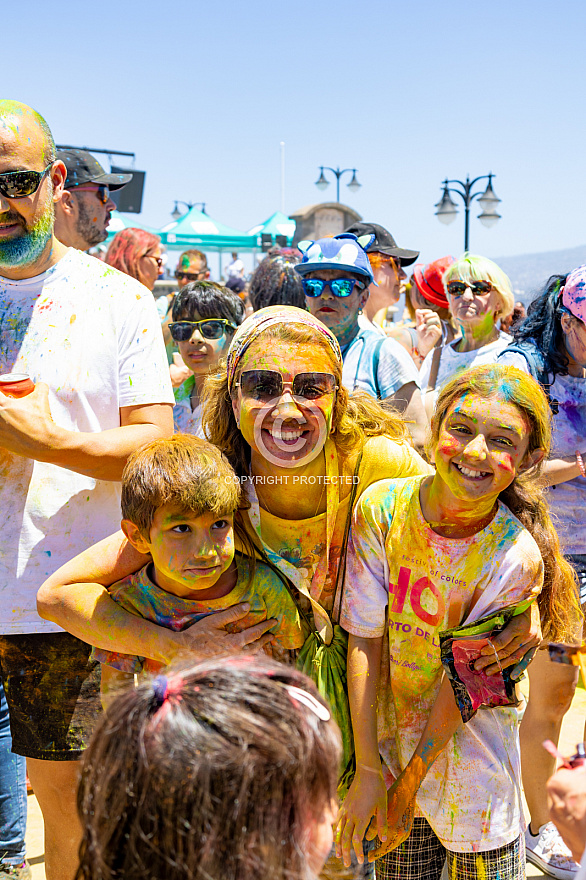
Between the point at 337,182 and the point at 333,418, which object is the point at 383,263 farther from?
the point at 337,182

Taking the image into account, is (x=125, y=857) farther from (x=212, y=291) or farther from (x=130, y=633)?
(x=212, y=291)

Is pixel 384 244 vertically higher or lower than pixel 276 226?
lower

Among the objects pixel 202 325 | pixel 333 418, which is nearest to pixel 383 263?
pixel 202 325

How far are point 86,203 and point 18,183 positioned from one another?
7.60 feet

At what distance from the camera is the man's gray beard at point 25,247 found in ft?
7.35

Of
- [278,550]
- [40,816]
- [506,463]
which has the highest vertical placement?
Result: [506,463]

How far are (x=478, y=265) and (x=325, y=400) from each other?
2.33 meters

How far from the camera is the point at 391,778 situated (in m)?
2.03

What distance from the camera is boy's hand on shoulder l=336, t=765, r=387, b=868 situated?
6.19 feet

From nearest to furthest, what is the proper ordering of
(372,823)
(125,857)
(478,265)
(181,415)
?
(125,857), (372,823), (181,415), (478,265)

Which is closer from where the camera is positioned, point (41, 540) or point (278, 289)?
point (41, 540)

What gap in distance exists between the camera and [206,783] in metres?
0.91

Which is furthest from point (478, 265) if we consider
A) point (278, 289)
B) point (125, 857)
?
point (125, 857)

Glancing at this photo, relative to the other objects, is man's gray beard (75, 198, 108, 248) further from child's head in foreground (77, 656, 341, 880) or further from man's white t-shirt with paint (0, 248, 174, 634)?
child's head in foreground (77, 656, 341, 880)
